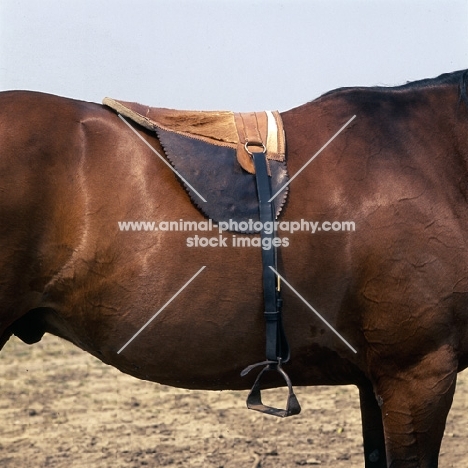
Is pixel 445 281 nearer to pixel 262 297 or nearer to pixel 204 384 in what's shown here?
pixel 262 297

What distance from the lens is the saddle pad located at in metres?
2.98

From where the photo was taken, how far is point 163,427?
200 inches

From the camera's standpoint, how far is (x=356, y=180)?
120 inches

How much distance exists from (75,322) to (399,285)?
1272 millimetres

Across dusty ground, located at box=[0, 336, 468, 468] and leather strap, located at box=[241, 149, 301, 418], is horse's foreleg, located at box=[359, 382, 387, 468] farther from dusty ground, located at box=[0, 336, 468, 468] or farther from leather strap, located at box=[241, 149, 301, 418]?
dusty ground, located at box=[0, 336, 468, 468]

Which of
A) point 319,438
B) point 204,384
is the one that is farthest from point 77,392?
point 204,384

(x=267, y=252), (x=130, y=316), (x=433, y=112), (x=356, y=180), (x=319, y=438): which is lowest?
(x=319, y=438)

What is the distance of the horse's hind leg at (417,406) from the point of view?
118 inches

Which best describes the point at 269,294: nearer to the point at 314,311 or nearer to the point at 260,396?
the point at 314,311

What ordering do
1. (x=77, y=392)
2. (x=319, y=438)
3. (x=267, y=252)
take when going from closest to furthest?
(x=267, y=252) → (x=319, y=438) → (x=77, y=392)

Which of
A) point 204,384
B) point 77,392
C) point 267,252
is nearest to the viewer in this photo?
point 267,252

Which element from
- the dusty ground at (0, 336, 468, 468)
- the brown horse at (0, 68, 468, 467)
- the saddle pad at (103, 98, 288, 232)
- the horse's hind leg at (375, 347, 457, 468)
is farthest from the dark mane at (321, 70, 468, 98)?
the dusty ground at (0, 336, 468, 468)

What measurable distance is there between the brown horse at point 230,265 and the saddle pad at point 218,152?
0.05 metres

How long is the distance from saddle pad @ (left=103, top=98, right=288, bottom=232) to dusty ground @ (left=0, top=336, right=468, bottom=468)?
2.11 metres
